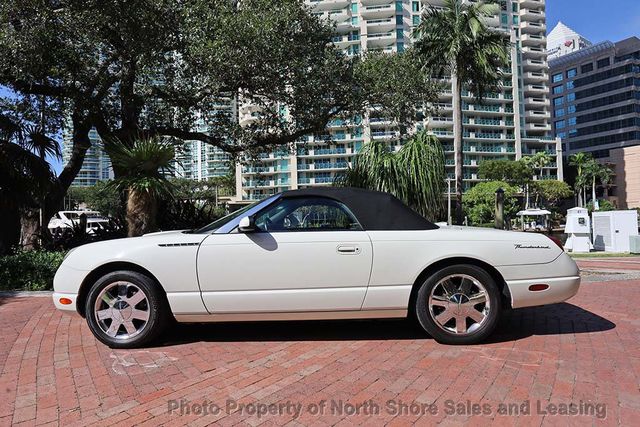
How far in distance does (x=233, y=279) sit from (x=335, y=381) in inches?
50.5

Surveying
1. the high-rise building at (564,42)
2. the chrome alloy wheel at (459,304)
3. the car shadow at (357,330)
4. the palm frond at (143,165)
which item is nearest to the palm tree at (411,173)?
the palm frond at (143,165)

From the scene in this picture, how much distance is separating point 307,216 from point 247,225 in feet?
2.14

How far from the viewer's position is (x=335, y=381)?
3281 millimetres

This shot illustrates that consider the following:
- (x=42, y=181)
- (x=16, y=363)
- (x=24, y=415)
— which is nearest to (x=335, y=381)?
(x=24, y=415)

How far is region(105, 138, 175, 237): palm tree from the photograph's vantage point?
806 centimetres

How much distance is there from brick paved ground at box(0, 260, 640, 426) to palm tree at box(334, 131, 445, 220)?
745 centimetres

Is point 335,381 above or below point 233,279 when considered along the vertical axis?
below

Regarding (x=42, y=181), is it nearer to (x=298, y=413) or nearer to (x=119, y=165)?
(x=119, y=165)

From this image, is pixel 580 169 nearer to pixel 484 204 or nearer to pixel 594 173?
pixel 594 173

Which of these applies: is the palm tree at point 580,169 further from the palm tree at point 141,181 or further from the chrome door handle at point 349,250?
the chrome door handle at point 349,250

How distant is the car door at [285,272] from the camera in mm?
3955

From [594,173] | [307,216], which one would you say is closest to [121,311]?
[307,216]

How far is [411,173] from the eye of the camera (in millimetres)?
12305

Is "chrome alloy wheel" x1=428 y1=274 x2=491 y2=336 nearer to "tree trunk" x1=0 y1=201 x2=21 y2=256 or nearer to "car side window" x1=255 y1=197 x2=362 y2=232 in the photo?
"car side window" x1=255 y1=197 x2=362 y2=232
